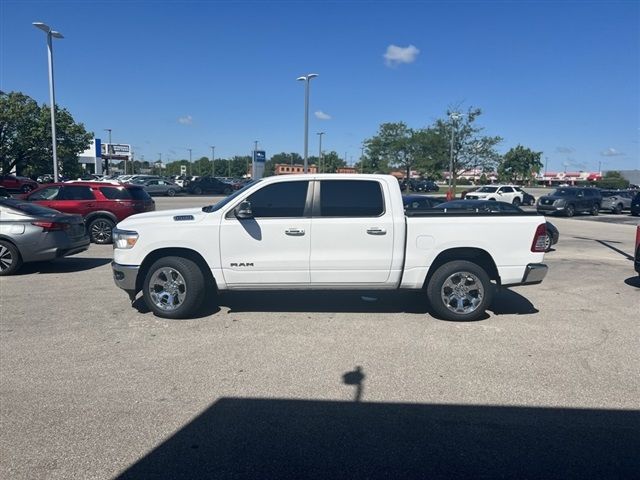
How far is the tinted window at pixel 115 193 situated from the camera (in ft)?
45.5

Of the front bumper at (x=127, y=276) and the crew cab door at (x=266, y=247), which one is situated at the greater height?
the crew cab door at (x=266, y=247)

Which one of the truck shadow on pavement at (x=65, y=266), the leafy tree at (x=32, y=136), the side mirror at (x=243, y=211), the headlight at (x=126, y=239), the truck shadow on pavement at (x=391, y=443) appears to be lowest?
the truck shadow on pavement at (x=65, y=266)

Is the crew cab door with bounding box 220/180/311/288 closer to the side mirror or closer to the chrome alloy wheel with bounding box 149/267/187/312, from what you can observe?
the side mirror

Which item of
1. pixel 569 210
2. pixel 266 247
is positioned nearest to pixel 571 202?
pixel 569 210

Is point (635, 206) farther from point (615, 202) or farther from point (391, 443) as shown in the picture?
point (391, 443)

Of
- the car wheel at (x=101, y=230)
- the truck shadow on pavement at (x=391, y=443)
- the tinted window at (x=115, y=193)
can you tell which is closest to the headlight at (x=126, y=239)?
the truck shadow on pavement at (x=391, y=443)

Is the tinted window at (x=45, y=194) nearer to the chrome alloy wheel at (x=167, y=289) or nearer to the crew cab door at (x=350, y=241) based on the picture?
the chrome alloy wheel at (x=167, y=289)

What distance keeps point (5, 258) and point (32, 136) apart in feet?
104

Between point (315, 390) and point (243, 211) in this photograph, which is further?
point (243, 211)

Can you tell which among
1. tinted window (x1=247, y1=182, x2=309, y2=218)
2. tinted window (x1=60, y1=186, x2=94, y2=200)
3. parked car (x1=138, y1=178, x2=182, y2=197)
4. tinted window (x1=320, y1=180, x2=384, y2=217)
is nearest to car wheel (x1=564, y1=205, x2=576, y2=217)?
tinted window (x1=60, y1=186, x2=94, y2=200)

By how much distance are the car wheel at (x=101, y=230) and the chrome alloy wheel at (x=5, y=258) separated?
15.0 feet

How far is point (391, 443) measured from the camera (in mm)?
3492

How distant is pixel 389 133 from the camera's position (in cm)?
6100

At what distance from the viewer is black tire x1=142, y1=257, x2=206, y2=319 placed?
6.35m
